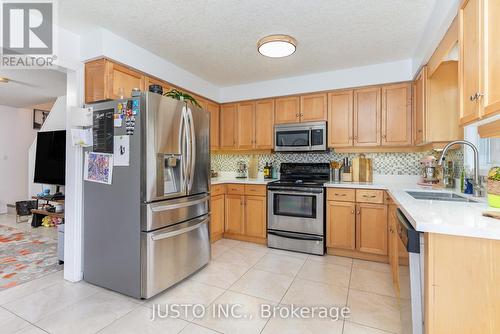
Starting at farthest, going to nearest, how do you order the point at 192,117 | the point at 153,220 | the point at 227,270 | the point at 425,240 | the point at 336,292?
the point at 227,270 → the point at 192,117 → the point at 336,292 → the point at 153,220 → the point at 425,240

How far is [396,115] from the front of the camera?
311 centimetres

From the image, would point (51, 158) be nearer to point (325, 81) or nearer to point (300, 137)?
point (300, 137)

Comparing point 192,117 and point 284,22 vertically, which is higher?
point 284,22

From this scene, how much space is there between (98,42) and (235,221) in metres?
2.69

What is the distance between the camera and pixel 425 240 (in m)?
1.15

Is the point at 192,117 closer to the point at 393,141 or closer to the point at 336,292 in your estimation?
the point at 336,292

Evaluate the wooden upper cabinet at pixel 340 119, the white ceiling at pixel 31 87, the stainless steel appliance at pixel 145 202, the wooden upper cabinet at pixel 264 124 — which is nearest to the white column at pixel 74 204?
the stainless steel appliance at pixel 145 202

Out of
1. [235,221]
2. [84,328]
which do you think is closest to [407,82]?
[235,221]

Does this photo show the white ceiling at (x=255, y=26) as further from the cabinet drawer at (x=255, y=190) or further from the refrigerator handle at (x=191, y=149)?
the cabinet drawer at (x=255, y=190)

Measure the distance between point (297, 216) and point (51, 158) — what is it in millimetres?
3814

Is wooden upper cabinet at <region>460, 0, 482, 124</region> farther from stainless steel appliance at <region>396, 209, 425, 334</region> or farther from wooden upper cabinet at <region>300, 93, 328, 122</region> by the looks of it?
wooden upper cabinet at <region>300, 93, 328, 122</region>

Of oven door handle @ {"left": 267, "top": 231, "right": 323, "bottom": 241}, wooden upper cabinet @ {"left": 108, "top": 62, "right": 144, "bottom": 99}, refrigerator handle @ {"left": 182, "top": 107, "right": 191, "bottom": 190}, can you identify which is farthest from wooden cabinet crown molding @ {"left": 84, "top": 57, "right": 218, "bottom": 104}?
oven door handle @ {"left": 267, "top": 231, "right": 323, "bottom": 241}

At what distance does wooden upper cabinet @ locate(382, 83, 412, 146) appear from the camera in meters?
3.06

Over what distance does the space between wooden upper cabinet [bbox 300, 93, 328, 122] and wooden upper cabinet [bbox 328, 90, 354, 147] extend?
0.27 ft
